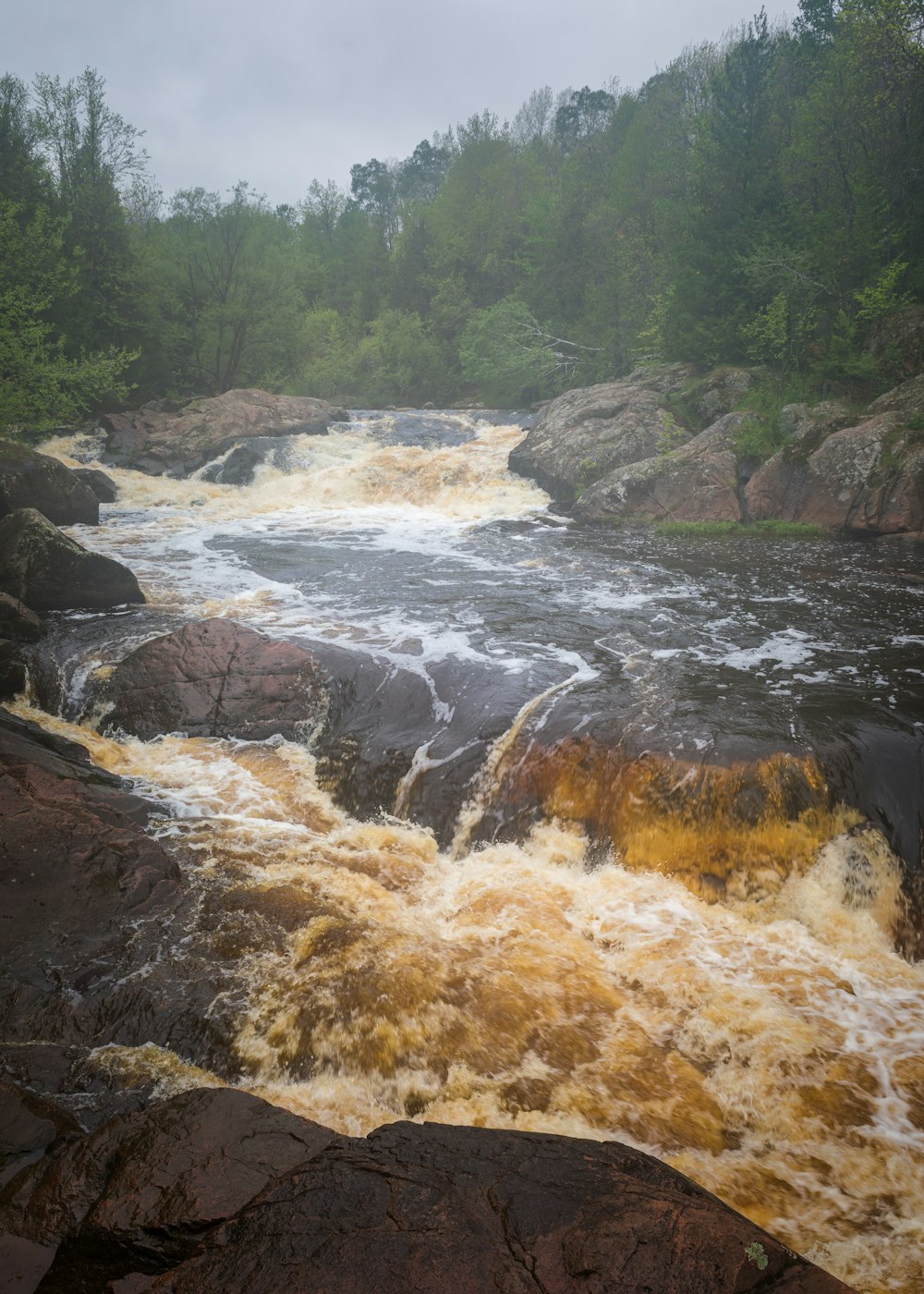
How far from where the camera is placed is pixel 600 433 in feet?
62.8

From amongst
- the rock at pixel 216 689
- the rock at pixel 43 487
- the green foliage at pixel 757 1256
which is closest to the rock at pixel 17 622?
the rock at pixel 216 689

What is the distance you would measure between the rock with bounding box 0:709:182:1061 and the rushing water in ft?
1.05

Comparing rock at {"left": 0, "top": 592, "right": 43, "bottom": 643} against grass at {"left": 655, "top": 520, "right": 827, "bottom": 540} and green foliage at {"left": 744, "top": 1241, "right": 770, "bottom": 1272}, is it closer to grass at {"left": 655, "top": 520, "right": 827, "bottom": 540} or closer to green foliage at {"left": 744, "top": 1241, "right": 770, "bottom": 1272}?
green foliage at {"left": 744, "top": 1241, "right": 770, "bottom": 1272}

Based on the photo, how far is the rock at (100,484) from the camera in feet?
63.4

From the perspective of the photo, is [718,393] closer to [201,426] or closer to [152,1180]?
[201,426]

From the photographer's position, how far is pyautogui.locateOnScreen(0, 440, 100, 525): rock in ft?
46.9

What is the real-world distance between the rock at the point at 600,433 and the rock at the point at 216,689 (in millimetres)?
12009

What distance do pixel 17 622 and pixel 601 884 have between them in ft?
25.2

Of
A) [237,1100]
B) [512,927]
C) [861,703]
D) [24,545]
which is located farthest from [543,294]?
[237,1100]

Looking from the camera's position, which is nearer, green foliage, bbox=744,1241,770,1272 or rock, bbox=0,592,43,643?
green foliage, bbox=744,1241,770,1272

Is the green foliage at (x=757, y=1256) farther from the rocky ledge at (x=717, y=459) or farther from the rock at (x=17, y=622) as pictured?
the rocky ledge at (x=717, y=459)

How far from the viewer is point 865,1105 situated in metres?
3.78

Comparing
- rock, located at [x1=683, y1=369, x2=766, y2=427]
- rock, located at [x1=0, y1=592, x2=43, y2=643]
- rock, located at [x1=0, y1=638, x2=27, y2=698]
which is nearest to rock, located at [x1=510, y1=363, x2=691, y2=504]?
rock, located at [x1=683, y1=369, x2=766, y2=427]

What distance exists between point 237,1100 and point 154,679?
5763mm
